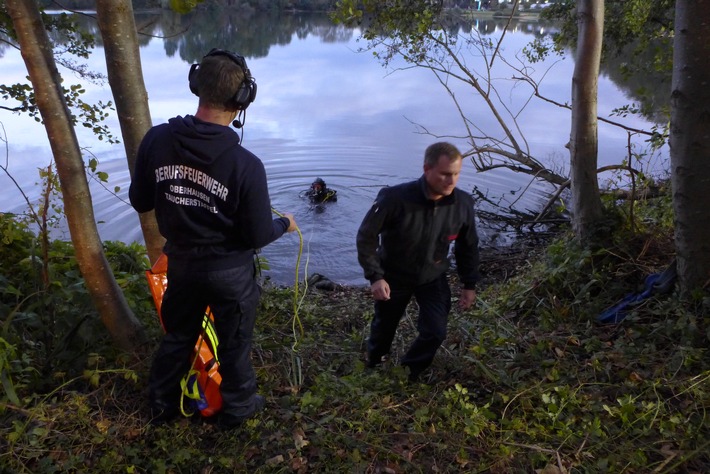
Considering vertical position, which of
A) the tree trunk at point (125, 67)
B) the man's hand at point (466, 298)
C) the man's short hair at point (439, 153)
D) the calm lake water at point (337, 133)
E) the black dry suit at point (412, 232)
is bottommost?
the calm lake water at point (337, 133)

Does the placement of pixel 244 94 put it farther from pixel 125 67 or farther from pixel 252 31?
pixel 252 31

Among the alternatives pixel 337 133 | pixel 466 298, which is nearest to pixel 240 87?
pixel 466 298

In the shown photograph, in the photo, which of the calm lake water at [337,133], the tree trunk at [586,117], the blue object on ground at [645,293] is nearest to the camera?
the blue object on ground at [645,293]

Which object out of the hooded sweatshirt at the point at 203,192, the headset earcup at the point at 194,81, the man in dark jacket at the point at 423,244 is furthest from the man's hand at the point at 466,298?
the headset earcup at the point at 194,81

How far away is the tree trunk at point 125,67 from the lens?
3.42 m

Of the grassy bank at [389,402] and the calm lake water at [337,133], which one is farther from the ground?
the grassy bank at [389,402]

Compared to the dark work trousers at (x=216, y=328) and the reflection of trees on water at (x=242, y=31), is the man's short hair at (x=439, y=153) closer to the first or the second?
the dark work trousers at (x=216, y=328)

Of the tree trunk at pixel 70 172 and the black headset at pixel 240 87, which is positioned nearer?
the black headset at pixel 240 87

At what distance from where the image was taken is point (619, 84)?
1872cm

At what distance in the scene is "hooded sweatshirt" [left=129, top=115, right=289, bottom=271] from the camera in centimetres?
267

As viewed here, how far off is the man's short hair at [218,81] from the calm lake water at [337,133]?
6.38 feet

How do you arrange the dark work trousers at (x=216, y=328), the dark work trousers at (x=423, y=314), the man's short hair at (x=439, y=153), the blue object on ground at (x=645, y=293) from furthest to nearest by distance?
the blue object on ground at (x=645, y=293), the dark work trousers at (x=423, y=314), the man's short hair at (x=439, y=153), the dark work trousers at (x=216, y=328)

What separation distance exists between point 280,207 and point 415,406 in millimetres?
8368

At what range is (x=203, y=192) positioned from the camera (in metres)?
2.72
